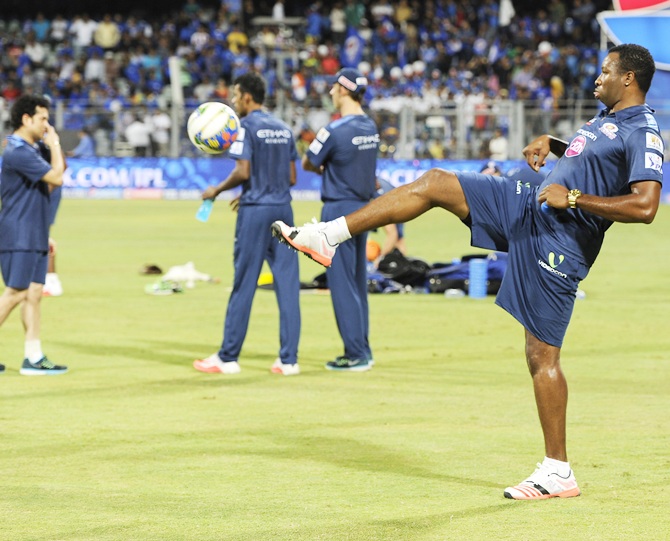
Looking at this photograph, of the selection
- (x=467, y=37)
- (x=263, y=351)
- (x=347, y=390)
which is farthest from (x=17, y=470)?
(x=467, y=37)

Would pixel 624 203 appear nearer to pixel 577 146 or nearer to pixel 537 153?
pixel 577 146

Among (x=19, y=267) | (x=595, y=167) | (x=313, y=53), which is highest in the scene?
(x=595, y=167)

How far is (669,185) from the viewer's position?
104ft

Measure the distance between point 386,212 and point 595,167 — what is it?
107cm

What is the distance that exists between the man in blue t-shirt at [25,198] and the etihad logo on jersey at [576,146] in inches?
188

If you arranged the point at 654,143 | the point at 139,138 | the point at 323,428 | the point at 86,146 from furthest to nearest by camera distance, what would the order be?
the point at 86,146 → the point at 139,138 → the point at 323,428 → the point at 654,143

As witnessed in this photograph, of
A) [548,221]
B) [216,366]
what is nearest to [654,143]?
[548,221]

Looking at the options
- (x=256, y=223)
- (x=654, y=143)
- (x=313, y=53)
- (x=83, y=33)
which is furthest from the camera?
(x=83, y=33)

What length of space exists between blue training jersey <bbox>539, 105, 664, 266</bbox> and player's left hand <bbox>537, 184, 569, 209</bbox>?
0.24 metres

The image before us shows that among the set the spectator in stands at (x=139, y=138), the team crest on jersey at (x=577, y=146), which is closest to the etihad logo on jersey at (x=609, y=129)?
the team crest on jersey at (x=577, y=146)

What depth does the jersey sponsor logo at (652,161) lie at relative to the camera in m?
5.75

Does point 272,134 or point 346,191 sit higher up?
point 272,134

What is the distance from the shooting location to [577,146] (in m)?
6.05

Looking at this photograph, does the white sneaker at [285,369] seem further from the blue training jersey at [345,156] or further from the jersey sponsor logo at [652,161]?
the jersey sponsor logo at [652,161]
